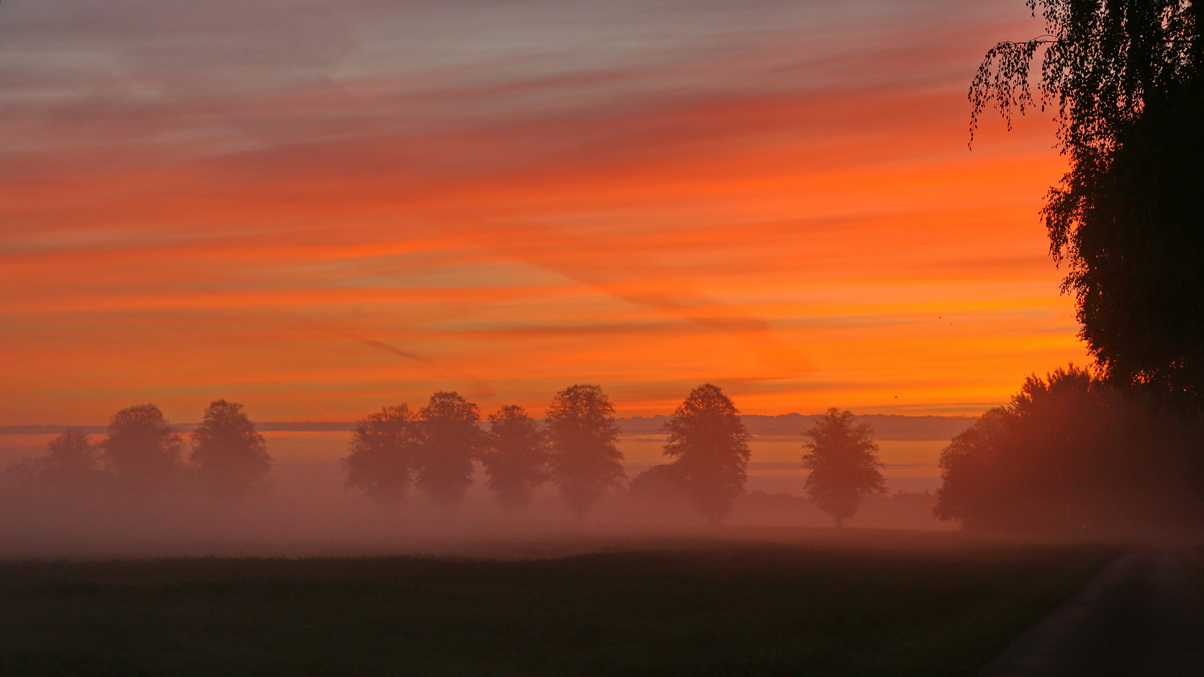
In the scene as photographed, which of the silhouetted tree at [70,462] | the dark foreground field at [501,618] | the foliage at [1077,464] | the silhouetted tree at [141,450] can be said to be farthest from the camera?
the silhouetted tree at [70,462]

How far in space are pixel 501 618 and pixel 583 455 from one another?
82.0 meters

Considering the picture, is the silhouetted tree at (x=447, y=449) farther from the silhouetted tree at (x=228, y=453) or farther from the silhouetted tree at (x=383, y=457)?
the silhouetted tree at (x=228, y=453)

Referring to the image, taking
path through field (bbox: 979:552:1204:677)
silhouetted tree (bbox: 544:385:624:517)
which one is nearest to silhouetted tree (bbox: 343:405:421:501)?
silhouetted tree (bbox: 544:385:624:517)

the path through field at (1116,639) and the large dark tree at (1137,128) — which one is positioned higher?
the large dark tree at (1137,128)

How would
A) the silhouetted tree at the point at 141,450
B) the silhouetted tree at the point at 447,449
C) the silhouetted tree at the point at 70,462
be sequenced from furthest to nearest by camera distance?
the silhouetted tree at the point at 70,462 → the silhouetted tree at the point at 141,450 → the silhouetted tree at the point at 447,449

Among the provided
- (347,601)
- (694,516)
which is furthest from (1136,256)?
(694,516)

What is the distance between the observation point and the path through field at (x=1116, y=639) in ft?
61.9

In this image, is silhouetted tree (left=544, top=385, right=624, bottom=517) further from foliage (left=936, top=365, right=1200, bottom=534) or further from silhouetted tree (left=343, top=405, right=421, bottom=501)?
foliage (left=936, top=365, right=1200, bottom=534)

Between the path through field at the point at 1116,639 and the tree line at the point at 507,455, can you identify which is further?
the tree line at the point at 507,455

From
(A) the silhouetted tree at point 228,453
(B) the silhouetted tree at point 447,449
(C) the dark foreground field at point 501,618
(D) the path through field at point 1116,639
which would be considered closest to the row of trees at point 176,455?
(A) the silhouetted tree at point 228,453

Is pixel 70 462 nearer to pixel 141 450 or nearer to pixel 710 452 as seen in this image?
pixel 141 450

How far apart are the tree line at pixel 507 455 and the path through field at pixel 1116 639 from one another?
68738 mm

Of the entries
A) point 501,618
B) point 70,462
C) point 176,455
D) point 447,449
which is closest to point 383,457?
point 447,449

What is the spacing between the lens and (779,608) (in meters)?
30.0
